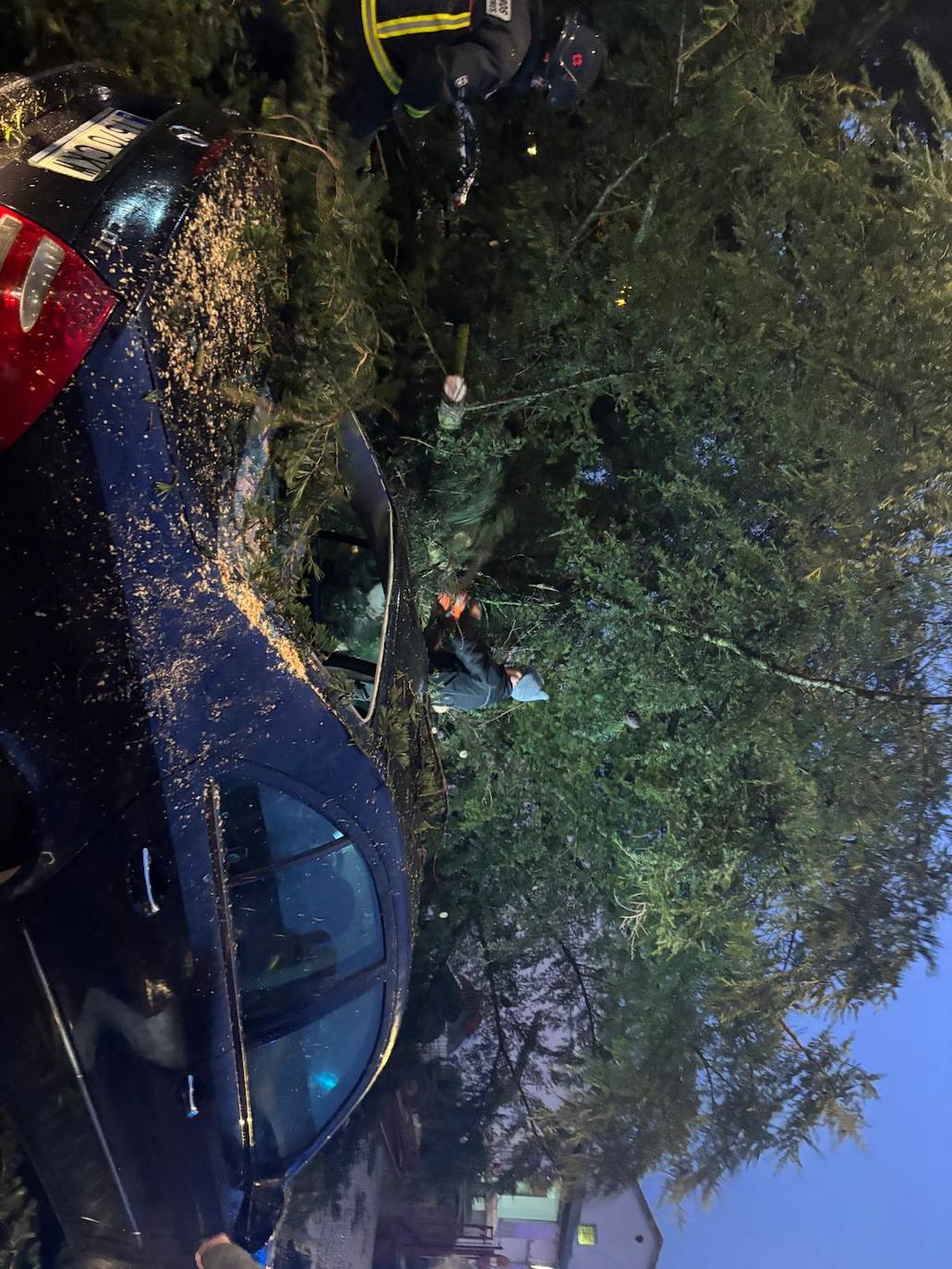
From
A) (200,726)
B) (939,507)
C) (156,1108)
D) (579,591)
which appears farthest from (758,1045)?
(200,726)

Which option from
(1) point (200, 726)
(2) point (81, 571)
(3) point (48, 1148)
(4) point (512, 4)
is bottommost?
(3) point (48, 1148)

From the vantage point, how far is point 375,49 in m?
3.26

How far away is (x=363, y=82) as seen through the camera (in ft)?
11.2

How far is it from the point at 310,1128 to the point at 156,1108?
0.70m

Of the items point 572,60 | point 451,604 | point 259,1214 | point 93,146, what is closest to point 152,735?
point 93,146

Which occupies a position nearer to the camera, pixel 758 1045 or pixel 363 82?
pixel 363 82

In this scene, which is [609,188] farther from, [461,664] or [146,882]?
[146,882]

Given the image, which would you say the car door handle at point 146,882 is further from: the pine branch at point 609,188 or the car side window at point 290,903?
the pine branch at point 609,188

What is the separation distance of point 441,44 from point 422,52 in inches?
3.5

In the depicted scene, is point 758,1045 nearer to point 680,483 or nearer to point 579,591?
point 579,591

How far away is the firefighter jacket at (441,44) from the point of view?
3178 mm

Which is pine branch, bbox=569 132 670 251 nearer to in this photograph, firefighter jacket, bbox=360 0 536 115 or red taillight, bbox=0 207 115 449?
firefighter jacket, bbox=360 0 536 115

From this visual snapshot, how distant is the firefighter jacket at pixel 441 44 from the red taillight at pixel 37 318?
216cm

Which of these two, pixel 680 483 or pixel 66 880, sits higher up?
pixel 680 483
